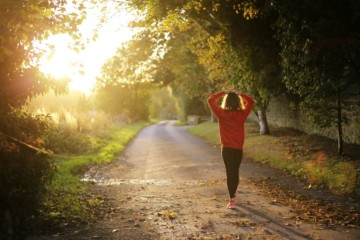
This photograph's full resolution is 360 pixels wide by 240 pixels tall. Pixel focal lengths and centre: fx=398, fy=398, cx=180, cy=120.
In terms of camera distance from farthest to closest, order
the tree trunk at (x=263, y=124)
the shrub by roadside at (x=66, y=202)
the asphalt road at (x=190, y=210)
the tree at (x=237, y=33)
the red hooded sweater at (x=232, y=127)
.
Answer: the tree trunk at (x=263, y=124), the tree at (x=237, y=33), the red hooded sweater at (x=232, y=127), the shrub by roadside at (x=66, y=202), the asphalt road at (x=190, y=210)

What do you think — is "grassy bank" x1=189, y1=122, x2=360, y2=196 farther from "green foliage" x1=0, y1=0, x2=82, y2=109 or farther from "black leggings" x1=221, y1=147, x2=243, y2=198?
"green foliage" x1=0, y1=0, x2=82, y2=109

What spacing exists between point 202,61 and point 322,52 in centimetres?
1065

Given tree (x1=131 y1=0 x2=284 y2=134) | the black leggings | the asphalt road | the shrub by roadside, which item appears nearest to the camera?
the asphalt road

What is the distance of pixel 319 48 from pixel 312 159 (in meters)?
4.06

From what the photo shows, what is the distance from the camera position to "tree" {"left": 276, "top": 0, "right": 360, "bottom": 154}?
33.9 ft

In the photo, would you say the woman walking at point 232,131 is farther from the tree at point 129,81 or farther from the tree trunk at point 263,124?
the tree at point 129,81

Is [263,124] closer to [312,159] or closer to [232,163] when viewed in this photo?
[312,159]

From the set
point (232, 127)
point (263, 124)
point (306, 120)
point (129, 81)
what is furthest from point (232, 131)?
point (129, 81)

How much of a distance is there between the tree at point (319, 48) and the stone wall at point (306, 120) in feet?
3.52

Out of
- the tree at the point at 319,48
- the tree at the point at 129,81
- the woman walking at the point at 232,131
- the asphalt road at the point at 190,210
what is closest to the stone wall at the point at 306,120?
the tree at the point at 319,48

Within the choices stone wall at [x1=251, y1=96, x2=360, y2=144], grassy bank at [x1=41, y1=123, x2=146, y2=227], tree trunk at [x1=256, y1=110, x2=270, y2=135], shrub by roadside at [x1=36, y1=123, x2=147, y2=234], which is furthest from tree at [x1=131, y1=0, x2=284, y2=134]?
shrub by roadside at [x1=36, y1=123, x2=147, y2=234]

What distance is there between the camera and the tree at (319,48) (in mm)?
10328

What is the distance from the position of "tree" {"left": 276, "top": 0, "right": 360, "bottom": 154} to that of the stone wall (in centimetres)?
107

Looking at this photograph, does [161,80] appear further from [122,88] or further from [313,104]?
[313,104]
